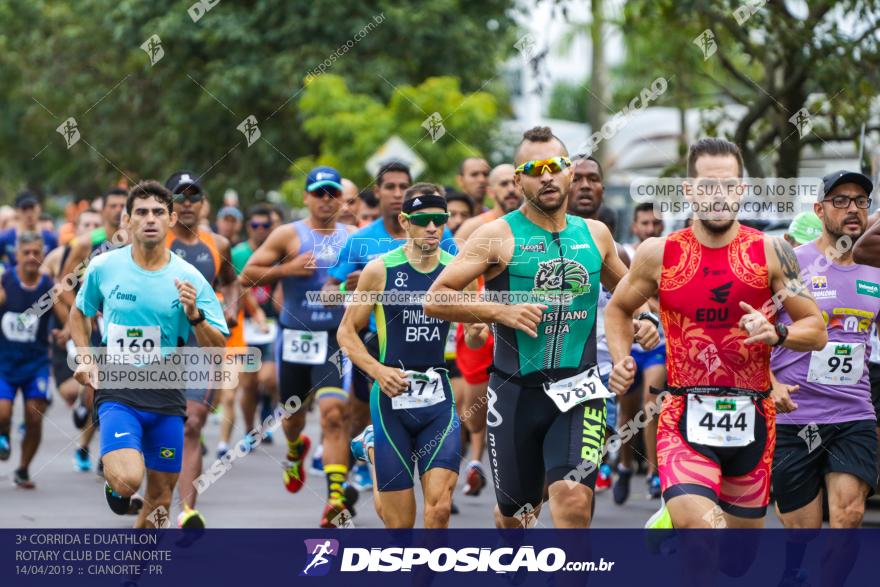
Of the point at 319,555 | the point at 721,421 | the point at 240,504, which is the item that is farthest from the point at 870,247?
the point at 240,504

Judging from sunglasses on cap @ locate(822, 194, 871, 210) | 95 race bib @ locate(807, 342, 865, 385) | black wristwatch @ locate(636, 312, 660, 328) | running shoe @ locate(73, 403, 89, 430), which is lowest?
running shoe @ locate(73, 403, 89, 430)

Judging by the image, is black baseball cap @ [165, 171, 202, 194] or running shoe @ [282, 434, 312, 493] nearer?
black baseball cap @ [165, 171, 202, 194]

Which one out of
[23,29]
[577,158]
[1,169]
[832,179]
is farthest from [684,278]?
[1,169]

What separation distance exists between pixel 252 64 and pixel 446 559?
23.7 metres

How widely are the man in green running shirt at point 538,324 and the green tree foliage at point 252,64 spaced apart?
17908 mm

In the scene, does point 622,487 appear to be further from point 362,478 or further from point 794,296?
point 794,296

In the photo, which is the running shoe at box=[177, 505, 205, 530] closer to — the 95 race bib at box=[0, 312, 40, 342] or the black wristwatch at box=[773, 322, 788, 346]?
the 95 race bib at box=[0, 312, 40, 342]

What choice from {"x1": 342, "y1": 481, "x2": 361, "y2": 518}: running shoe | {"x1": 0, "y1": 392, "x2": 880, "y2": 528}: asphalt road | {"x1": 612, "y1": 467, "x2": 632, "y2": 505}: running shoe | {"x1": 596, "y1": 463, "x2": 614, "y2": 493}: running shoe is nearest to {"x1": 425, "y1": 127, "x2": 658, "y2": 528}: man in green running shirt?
{"x1": 342, "y1": 481, "x2": 361, "y2": 518}: running shoe

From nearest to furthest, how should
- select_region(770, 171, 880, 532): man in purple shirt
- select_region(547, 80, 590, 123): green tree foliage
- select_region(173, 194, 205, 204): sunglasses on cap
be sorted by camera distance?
select_region(770, 171, 880, 532): man in purple shirt, select_region(173, 194, 205, 204): sunglasses on cap, select_region(547, 80, 590, 123): green tree foliage

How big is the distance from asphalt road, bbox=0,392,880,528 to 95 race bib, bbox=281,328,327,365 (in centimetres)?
108

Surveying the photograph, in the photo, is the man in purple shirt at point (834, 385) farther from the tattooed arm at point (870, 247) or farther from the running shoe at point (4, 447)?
the running shoe at point (4, 447)

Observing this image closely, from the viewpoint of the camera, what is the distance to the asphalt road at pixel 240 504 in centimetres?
1095

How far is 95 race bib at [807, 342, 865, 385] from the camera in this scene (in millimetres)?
8102

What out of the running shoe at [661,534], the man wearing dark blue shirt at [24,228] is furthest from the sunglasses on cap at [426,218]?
the man wearing dark blue shirt at [24,228]
